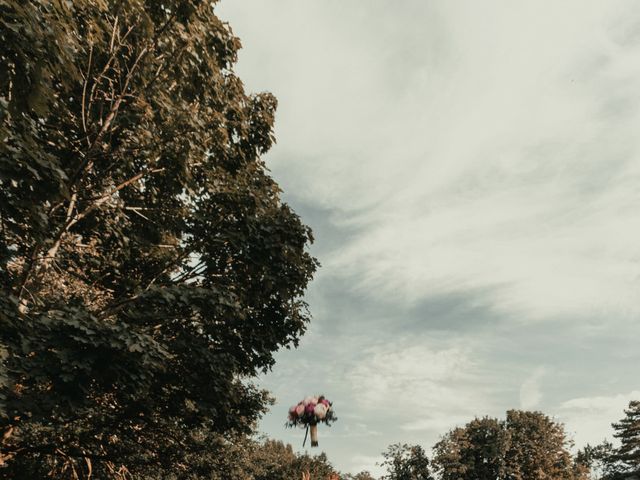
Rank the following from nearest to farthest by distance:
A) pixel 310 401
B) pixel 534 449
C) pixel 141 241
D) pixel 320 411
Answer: pixel 320 411 < pixel 310 401 < pixel 141 241 < pixel 534 449

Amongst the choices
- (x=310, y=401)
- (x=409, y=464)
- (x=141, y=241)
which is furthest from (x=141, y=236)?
(x=409, y=464)

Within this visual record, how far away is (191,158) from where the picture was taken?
8.88 meters

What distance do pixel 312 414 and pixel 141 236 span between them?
22.5 ft

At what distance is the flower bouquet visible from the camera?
5.45 m

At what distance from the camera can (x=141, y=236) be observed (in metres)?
10.1

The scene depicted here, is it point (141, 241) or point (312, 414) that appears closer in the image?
point (312, 414)

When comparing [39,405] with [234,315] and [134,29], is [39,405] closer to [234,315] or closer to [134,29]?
[234,315]

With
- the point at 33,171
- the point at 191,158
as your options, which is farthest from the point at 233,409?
the point at 33,171

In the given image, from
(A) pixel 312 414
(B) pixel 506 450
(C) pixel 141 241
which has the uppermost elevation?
(B) pixel 506 450

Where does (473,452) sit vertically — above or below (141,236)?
above

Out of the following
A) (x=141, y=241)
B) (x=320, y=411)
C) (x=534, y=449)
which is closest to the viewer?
(x=320, y=411)

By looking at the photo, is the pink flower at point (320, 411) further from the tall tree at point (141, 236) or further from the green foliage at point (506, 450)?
the green foliage at point (506, 450)

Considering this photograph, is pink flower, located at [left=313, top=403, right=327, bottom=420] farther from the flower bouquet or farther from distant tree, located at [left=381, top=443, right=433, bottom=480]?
distant tree, located at [left=381, top=443, right=433, bottom=480]

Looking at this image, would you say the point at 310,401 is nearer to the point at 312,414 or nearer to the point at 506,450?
the point at 312,414
